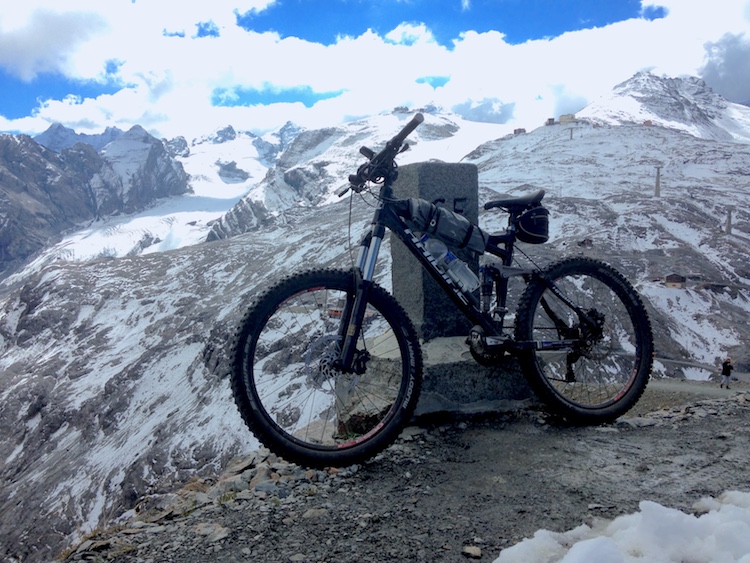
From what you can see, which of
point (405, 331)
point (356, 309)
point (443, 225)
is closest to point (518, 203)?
point (443, 225)

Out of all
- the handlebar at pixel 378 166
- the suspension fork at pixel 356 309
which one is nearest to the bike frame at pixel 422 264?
the suspension fork at pixel 356 309

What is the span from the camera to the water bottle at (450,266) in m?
4.40

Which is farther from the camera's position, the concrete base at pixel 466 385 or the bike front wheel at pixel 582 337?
the concrete base at pixel 466 385

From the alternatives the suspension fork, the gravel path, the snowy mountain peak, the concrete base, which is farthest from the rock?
the snowy mountain peak

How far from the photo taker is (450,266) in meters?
4.45

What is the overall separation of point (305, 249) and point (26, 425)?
164ft

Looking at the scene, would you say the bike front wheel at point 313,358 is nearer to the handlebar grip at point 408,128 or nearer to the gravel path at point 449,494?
the gravel path at point 449,494

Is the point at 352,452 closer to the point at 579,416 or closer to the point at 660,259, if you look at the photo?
the point at 579,416

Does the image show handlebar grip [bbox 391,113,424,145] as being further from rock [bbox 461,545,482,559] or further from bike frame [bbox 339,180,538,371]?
rock [bbox 461,545,482,559]

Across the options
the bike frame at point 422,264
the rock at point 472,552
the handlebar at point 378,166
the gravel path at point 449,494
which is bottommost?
the gravel path at point 449,494

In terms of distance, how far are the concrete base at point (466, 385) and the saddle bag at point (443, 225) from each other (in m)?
1.25

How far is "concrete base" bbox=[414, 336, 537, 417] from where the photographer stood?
5.04 m

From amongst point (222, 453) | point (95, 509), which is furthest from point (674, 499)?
point (95, 509)

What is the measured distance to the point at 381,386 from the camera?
16.7 feet
